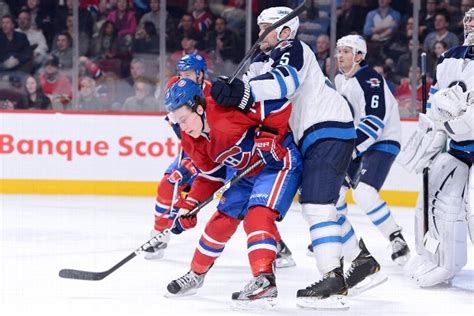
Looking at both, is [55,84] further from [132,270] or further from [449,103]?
[449,103]

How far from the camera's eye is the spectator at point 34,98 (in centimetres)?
777

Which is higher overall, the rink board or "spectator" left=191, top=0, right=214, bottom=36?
"spectator" left=191, top=0, right=214, bottom=36

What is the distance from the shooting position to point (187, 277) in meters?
4.10

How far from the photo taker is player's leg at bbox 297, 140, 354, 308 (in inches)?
149

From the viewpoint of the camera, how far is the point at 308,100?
389cm

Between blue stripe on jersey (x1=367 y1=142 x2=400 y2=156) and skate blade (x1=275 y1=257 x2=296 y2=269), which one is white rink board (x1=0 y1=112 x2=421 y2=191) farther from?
skate blade (x1=275 y1=257 x2=296 y2=269)

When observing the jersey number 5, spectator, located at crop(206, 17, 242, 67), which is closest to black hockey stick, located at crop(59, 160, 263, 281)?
the jersey number 5

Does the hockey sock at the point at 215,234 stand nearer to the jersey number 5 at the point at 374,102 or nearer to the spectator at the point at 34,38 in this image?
the jersey number 5 at the point at 374,102

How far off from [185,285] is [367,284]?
2.29 ft

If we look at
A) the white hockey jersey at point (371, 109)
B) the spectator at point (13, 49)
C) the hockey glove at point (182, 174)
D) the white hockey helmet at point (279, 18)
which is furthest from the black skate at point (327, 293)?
the spectator at point (13, 49)

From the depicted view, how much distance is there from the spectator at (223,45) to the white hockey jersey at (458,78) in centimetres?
357

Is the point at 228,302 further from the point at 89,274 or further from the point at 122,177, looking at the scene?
the point at 122,177

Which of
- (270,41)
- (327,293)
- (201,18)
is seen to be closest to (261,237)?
(327,293)

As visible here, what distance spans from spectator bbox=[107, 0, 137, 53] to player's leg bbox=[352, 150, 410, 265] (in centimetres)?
325
